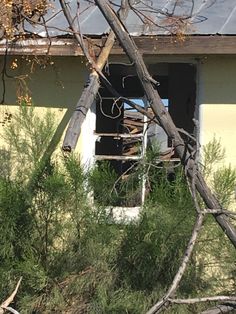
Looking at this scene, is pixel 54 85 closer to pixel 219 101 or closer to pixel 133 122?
pixel 219 101

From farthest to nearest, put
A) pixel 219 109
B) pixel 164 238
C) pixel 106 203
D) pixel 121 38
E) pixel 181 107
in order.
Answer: pixel 181 107
pixel 219 109
pixel 106 203
pixel 164 238
pixel 121 38

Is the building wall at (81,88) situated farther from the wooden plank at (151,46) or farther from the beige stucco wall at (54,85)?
the wooden plank at (151,46)

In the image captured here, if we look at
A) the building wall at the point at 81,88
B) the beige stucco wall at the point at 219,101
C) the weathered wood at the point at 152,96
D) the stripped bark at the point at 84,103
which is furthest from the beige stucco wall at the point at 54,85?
the weathered wood at the point at 152,96

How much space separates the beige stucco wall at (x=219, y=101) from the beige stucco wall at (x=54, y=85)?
3.40 feet

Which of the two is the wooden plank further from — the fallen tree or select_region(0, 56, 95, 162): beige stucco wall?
the fallen tree

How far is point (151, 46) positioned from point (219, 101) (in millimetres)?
762

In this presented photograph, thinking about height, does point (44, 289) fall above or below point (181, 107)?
below

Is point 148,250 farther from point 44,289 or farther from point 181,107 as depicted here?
point 181,107

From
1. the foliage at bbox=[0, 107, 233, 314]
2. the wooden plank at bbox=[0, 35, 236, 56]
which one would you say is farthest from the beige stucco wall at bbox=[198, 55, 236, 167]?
the foliage at bbox=[0, 107, 233, 314]

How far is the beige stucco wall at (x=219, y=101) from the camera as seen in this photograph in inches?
243

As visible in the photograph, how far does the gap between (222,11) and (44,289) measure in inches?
114

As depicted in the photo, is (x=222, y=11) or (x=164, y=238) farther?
(x=222, y=11)

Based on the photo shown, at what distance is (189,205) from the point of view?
548 centimetres

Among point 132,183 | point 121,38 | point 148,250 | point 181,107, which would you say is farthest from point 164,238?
point 181,107
